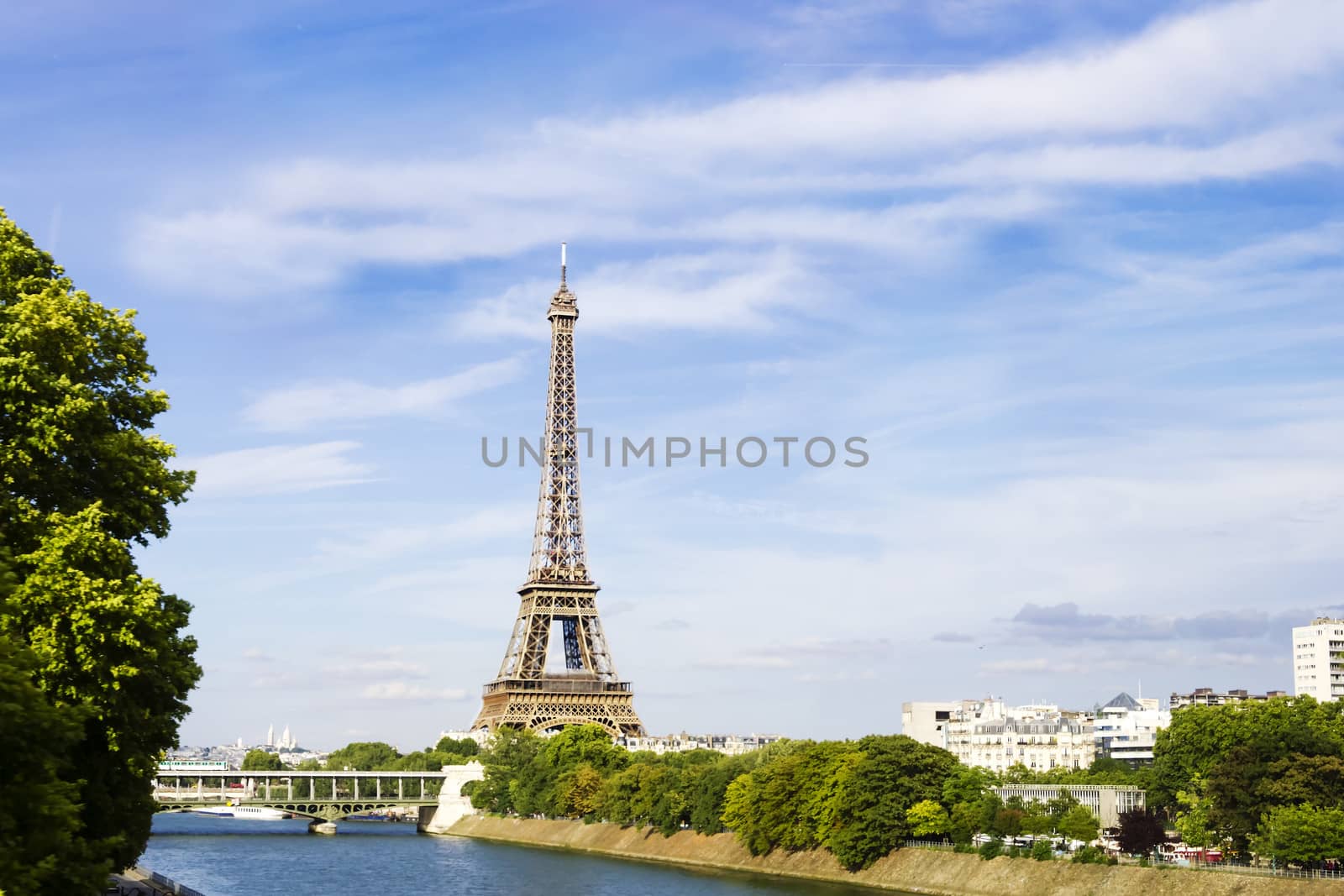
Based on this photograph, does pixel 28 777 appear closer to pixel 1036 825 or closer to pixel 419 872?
pixel 1036 825

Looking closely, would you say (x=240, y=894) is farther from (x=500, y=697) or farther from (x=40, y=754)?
(x=500, y=697)

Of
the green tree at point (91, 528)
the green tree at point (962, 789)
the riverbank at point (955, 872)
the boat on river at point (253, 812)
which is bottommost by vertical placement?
the boat on river at point (253, 812)

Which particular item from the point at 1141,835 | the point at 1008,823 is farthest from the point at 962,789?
the point at 1141,835

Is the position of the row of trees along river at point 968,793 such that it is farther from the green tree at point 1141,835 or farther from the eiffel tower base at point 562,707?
the eiffel tower base at point 562,707

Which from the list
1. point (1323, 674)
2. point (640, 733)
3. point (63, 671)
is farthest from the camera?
point (1323, 674)

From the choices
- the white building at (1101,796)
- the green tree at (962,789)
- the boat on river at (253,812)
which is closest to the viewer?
the green tree at (962,789)

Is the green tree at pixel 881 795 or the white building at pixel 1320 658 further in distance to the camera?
the white building at pixel 1320 658

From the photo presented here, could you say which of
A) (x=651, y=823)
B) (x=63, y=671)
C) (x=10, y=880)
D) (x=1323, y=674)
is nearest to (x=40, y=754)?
(x=10, y=880)

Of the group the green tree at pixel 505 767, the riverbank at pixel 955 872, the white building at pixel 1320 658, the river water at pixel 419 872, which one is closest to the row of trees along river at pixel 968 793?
the riverbank at pixel 955 872

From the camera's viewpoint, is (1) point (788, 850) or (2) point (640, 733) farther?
(2) point (640, 733)
